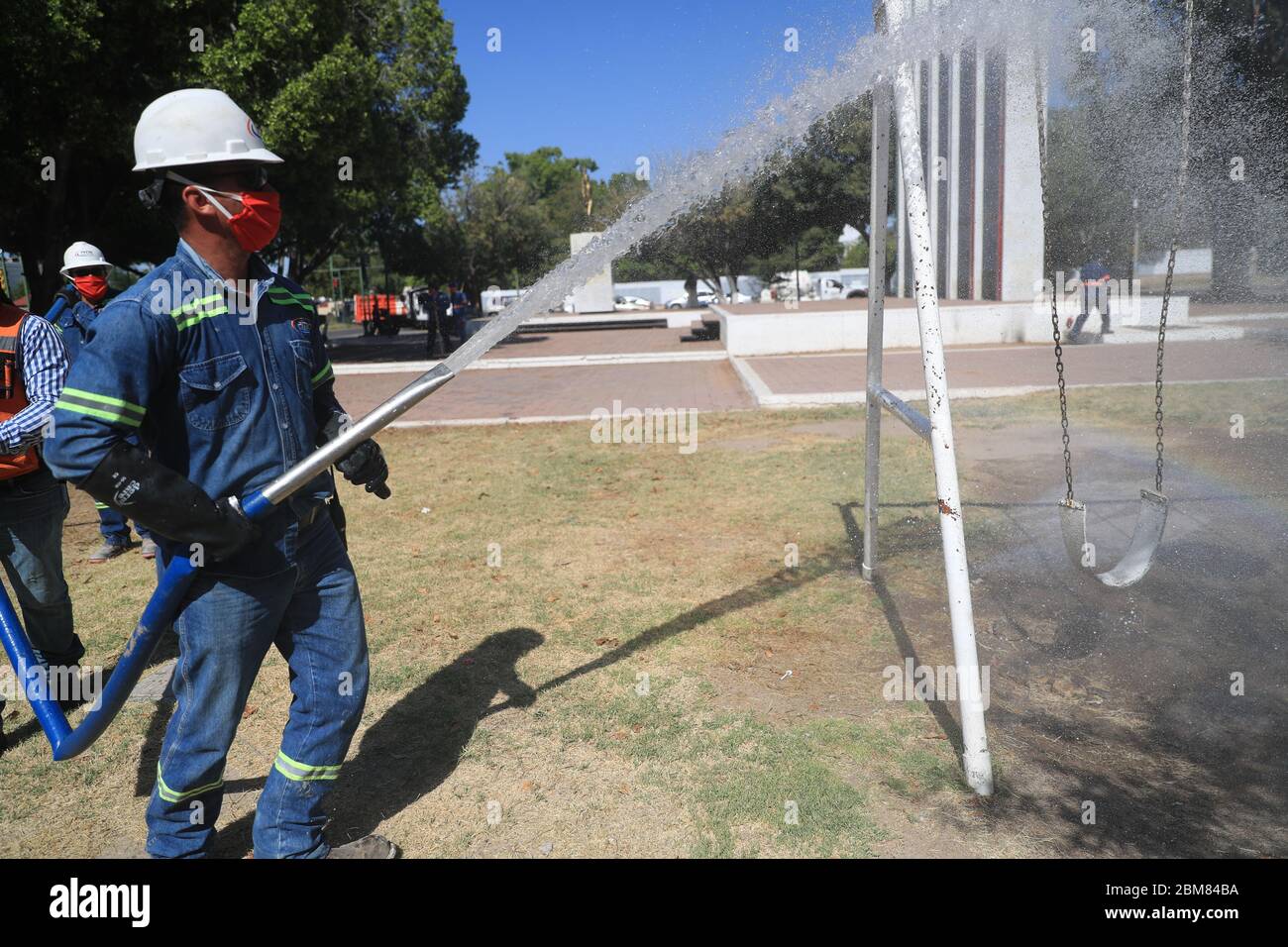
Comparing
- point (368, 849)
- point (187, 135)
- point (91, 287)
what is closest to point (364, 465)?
point (187, 135)

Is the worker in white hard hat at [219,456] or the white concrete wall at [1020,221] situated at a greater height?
the white concrete wall at [1020,221]

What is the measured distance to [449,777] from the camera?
3.34 meters

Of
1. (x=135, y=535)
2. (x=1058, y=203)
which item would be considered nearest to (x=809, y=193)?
(x=1058, y=203)

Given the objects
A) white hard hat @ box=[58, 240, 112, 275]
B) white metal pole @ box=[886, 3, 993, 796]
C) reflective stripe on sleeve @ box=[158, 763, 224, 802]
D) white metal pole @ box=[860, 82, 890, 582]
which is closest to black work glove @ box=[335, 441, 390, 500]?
reflective stripe on sleeve @ box=[158, 763, 224, 802]

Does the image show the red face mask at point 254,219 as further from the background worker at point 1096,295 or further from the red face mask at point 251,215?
the background worker at point 1096,295

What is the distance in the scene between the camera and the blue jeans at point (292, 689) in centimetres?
246

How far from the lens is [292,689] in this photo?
268cm

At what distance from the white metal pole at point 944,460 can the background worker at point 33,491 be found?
3055mm

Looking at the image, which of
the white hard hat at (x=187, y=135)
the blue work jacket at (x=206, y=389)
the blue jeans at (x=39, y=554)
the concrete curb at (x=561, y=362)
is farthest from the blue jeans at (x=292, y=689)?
the concrete curb at (x=561, y=362)

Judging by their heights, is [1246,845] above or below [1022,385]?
below

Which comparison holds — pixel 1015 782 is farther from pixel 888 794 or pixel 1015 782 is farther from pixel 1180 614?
pixel 1180 614

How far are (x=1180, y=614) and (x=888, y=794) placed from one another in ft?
7.44

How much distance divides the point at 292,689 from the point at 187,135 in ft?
5.19

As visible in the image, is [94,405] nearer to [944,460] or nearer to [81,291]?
[944,460]
